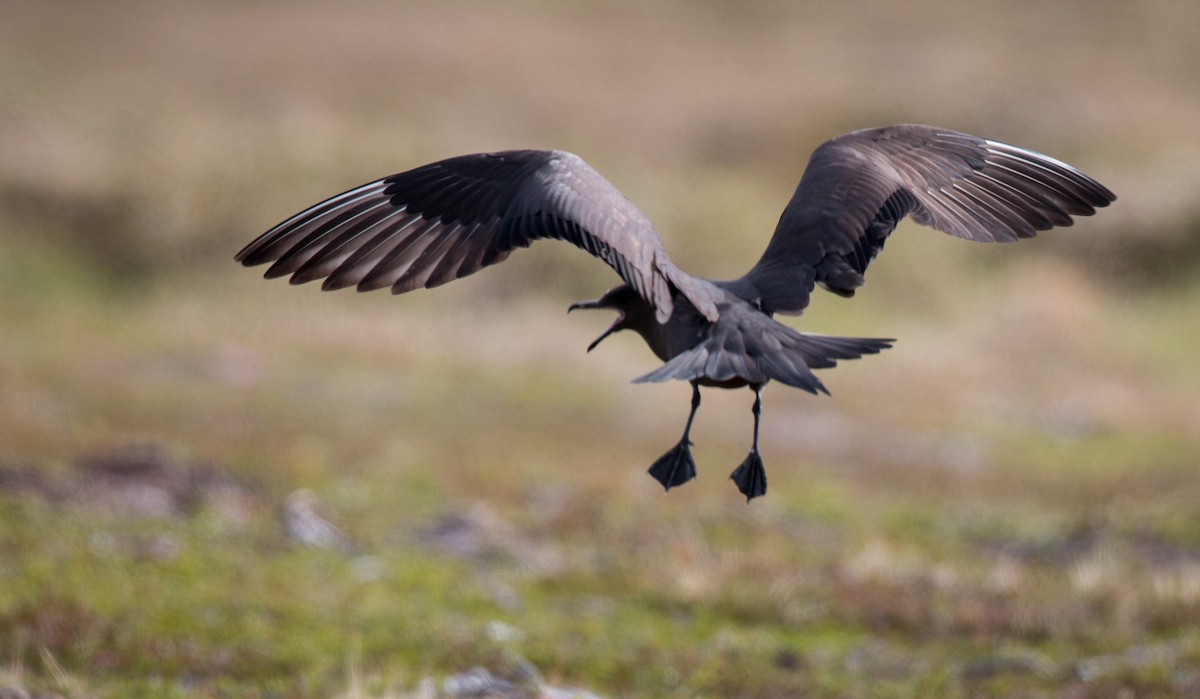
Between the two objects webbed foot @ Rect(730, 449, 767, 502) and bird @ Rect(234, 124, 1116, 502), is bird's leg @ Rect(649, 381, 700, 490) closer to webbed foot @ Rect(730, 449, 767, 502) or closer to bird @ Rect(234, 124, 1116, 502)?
bird @ Rect(234, 124, 1116, 502)

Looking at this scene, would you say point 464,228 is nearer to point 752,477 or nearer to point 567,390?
point 752,477

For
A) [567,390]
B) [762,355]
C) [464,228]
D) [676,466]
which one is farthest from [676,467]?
[567,390]

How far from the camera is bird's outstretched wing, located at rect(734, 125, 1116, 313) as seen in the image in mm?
6285

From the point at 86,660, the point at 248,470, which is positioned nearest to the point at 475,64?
the point at 248,470

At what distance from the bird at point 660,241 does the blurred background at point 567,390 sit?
2.68 meters

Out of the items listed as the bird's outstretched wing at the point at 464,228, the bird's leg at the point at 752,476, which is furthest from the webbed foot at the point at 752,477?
the bird's outstretched wing at the point at 464,228

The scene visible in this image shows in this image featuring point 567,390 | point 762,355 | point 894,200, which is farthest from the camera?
point 567,390

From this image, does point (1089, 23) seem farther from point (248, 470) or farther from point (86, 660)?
point (86, 660)

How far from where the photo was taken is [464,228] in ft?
20.4

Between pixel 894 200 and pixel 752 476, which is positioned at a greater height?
pixel 894 200

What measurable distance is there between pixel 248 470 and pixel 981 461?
9027mm

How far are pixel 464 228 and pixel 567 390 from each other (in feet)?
41.1

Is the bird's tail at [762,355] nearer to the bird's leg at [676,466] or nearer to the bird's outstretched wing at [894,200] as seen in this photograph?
the bird's outstretched wing at [894,200]

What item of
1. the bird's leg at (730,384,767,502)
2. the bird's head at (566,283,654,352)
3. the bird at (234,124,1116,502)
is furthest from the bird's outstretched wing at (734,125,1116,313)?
the bird's leg at (730,384,767,502)
